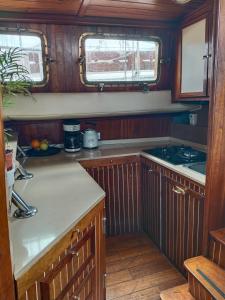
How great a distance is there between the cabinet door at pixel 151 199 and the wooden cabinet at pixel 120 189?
0.23ft

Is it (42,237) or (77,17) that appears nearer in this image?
(42,237)

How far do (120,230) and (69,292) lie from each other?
4.70ft

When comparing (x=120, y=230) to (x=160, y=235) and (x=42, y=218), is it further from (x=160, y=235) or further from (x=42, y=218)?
(x=42, y=218)

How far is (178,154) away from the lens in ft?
7.20

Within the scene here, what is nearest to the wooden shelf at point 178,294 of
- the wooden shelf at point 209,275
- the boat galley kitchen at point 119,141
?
the boat galley kitchen at point 119,141

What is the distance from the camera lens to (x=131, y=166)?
7.91ft

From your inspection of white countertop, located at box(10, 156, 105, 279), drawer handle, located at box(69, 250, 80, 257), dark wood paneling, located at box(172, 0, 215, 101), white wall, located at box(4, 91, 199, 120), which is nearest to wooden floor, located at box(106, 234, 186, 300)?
drawer handle, located at box(69, 250, 80, 257)

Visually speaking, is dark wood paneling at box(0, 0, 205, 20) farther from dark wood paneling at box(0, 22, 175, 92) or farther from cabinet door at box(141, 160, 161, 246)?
cabinet door at box(141, 160, 161, 246)

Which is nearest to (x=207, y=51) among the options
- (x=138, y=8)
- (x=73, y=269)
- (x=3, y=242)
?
(x=138, y=8)

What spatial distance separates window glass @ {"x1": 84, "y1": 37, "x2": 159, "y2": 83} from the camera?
7.72ft

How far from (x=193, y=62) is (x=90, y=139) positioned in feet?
3.98

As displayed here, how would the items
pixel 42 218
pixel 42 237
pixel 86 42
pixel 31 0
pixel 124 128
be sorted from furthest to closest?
pixel 124 128
pixel 86 42
pixel 31 0
pixel 42 218
pixel 42 237

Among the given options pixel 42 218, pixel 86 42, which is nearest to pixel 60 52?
pixel 86 42

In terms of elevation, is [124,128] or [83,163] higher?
[124,128]
